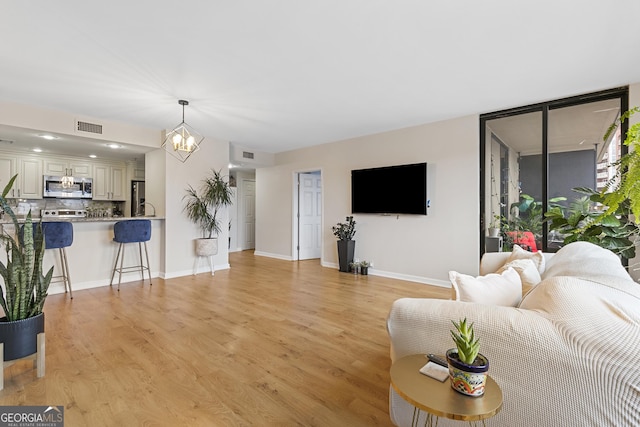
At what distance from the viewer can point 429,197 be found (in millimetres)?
4805

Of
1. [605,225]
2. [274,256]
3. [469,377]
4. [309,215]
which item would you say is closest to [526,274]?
[469,377]

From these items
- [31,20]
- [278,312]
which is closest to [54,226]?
[31,20]

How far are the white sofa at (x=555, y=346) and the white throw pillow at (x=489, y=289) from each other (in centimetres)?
16

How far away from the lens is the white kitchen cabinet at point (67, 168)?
6.04 m

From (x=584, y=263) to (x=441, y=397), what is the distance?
55.6 inches

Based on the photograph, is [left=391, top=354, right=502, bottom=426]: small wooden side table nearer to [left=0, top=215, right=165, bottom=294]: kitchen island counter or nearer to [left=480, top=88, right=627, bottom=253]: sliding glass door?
[left=480, top=88, right=627, bottom=253]: sliding glass door

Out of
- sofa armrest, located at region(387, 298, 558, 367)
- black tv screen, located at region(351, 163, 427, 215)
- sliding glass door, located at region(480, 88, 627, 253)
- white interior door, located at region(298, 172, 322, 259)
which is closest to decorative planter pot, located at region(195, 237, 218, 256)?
white interior door, located at region(298, 172, 322, 259)

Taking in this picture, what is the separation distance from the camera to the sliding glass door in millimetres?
3631

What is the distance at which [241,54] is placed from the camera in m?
2.69

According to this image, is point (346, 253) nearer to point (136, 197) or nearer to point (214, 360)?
point (214, 360)

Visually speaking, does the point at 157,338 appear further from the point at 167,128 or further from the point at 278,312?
the point at 167,128

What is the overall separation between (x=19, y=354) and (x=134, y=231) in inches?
107

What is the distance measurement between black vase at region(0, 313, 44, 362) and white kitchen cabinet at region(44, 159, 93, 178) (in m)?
5.25

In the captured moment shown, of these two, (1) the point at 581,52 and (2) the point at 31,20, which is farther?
(1) the point at 581,52
